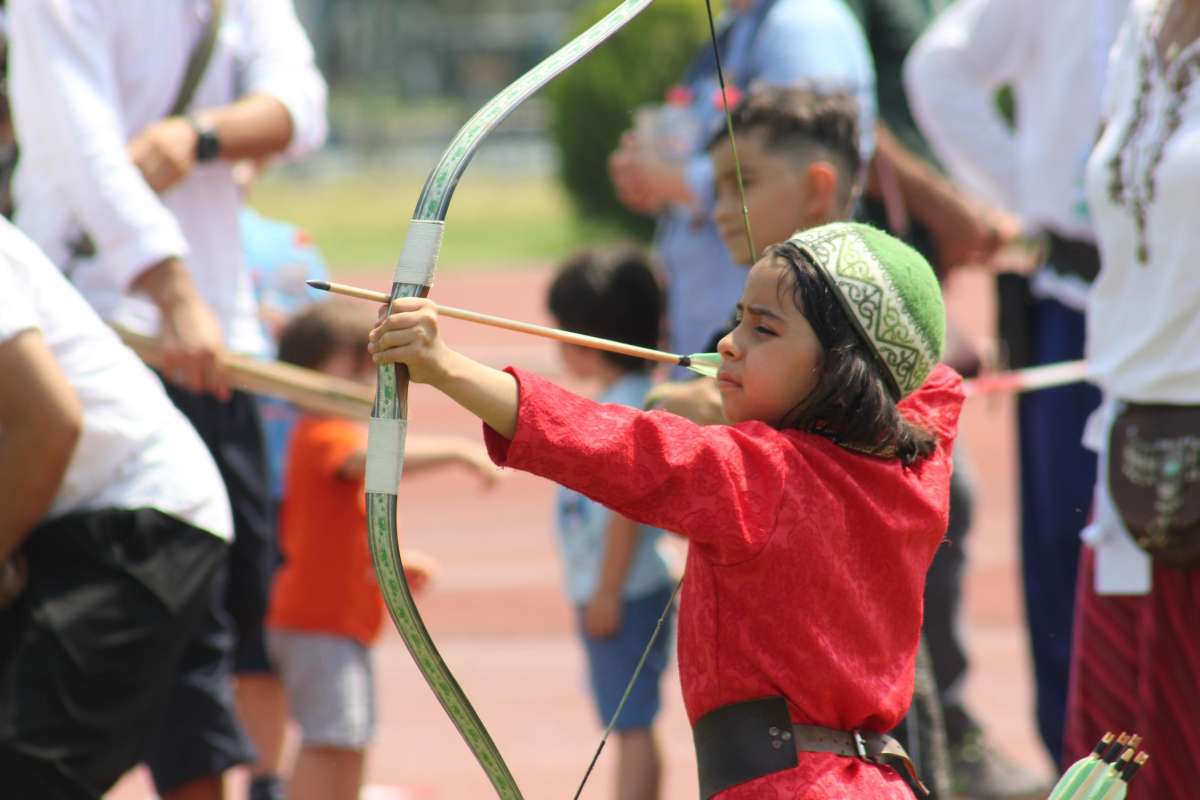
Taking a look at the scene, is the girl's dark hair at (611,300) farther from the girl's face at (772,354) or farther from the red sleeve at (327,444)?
the girl's face at (772,354)

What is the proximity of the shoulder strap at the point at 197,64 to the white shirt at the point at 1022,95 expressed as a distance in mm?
1910

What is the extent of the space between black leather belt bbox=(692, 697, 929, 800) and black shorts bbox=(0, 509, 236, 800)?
1.08 metres

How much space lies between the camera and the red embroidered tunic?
7.55 feet

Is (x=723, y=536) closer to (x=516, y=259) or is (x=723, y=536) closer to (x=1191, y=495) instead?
(x=1191, y=495)

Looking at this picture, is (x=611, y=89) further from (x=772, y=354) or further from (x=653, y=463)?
(x=653, y=463)

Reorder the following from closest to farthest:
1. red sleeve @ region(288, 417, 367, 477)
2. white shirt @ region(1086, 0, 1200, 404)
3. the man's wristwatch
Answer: white shirt @ region(1086, 0, 1200, 404), the man's wristwatch, red sleeve @ region(288, 417, 367, 477)

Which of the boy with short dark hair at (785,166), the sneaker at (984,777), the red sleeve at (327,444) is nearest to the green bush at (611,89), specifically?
the sneaker at (984,777)

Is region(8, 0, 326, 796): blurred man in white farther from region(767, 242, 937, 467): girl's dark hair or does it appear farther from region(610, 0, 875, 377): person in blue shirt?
region(767, 242, 937, 467): girl's dark hair

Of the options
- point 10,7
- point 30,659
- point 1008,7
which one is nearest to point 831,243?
point 30,659

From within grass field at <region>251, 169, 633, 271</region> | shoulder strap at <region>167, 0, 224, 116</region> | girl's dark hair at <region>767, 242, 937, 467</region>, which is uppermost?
shoulder strap at <region>167, 0, 224, 116</region>

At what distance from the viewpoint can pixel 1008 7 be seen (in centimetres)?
477

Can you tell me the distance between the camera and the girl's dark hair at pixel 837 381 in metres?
2.46

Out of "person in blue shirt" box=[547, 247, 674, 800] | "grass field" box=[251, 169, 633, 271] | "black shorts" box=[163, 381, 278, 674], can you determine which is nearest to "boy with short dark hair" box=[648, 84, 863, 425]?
"person in blue shirt" box=[547, 247, 674, 800]

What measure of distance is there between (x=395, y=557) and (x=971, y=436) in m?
9.21
